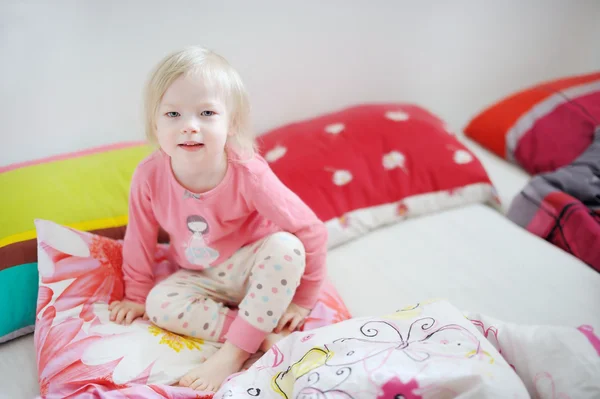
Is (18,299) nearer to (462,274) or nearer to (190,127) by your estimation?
(190,127)

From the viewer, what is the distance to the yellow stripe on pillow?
1.11m

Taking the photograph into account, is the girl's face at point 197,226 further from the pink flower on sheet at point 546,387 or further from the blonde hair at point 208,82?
the pink flower on sheet at point 546,387

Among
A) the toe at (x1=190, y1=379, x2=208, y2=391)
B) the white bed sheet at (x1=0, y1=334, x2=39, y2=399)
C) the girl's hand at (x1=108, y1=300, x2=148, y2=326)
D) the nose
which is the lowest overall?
the white bed sheet at (x1=0, y1=334, x2=39, y2=399)

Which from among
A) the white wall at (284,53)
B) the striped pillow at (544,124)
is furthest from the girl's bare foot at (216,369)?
the striped pillow at (544,124)

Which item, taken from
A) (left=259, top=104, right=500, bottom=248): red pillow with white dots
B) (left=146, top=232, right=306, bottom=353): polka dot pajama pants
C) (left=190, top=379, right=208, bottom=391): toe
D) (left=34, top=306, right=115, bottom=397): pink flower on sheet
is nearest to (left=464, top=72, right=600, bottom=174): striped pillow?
(left=259, top=104, right=500, bottom=248): red pillow with white dots

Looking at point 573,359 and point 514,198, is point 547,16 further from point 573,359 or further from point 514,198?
point 573,359

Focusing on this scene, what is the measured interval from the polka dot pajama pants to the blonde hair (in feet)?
0.65

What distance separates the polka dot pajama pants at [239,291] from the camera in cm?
96

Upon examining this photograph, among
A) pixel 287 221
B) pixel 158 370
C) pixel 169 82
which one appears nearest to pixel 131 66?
pixel 169 82

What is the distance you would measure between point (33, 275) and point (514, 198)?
1.16 meters

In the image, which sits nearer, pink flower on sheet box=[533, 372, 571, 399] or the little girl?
pink flower on sheet box=[533, 372, 571, 399]

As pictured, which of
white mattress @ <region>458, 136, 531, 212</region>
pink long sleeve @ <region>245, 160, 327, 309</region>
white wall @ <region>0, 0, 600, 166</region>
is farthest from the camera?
white mattress @ <region>458, 136, 531, 212</region>

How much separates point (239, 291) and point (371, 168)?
524mm

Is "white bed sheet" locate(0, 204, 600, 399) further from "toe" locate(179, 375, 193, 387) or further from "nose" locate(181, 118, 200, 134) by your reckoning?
"nose" locate(181, 118, 200, 134)
